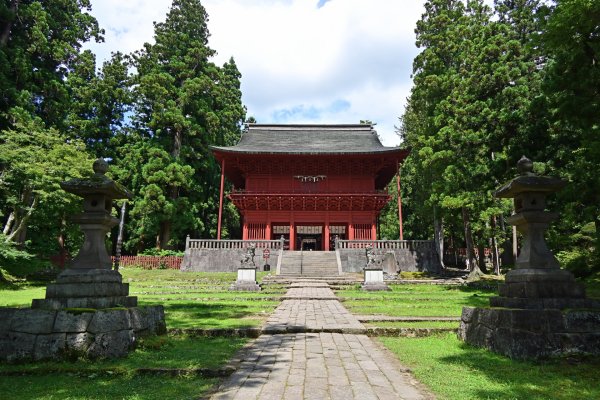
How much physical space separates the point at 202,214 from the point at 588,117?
29863 mm

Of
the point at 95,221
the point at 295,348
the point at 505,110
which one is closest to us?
the point at 295,348

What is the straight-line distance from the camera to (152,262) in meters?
→ 25.0

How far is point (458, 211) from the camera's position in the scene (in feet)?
65.3

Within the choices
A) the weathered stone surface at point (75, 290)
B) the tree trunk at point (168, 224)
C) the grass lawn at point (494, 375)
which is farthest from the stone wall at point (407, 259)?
the weathered stone surface at point (75, 290)

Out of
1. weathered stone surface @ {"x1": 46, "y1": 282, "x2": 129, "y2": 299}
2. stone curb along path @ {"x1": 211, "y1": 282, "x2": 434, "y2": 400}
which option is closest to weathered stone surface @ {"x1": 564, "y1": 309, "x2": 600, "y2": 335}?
stone curb along path @ {"x1": 211, "y1": 282, "x2": 434, "y2": 400}

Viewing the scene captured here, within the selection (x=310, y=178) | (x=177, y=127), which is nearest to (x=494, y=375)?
(x=310, y=178)

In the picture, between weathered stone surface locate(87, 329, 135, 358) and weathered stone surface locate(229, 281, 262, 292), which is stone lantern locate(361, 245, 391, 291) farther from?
weathered stone surface locate(87, 329, 135, 358)

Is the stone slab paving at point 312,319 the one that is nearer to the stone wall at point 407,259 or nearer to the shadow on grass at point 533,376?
the shadow on grass at point 533,376

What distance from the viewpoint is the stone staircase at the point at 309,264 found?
20430 millimetres

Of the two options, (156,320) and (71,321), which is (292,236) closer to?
(156,320)

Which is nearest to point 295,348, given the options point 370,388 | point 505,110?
point 370,388

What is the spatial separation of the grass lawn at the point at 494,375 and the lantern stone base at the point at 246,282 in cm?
→ 964

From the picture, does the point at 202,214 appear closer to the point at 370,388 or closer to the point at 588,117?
the point at 588,117

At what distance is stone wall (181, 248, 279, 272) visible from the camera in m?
23.2
